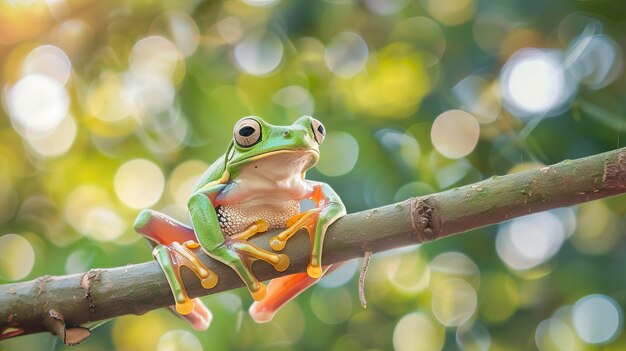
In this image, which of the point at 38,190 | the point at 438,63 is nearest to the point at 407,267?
the point at 438,63

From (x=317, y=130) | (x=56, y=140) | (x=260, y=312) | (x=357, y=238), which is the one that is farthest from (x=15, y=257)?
(x=357, y=238)

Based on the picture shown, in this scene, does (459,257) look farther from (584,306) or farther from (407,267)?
(584,306)

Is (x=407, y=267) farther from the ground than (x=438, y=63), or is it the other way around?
(x=438, y=63)

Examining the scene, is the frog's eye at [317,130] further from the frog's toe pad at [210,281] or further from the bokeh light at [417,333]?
the bokeh light at [417,333]

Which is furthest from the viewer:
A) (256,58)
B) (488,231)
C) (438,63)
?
(256,58)

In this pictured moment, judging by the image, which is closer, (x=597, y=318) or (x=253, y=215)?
(x=253, y=215)

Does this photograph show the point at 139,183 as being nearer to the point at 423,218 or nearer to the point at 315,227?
the point at 315,227

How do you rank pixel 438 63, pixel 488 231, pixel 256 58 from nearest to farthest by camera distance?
pixel 488 231
pixel 438 63
pixel 256 58
